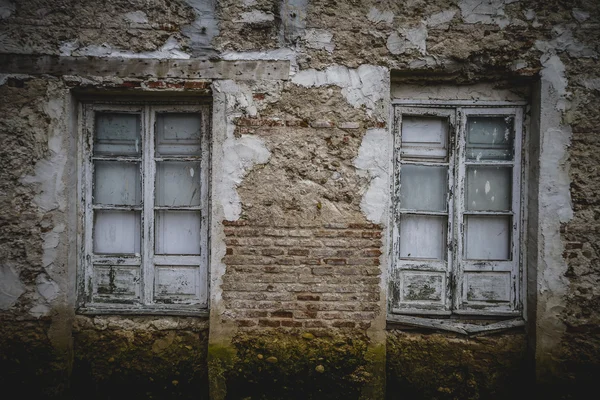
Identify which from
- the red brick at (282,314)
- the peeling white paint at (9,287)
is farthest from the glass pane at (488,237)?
the peeling white paint at (9,287)

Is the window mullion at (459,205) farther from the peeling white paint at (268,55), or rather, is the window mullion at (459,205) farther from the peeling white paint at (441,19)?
the peeling white paint at (268,55)

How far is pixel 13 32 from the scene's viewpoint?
2.92 metres

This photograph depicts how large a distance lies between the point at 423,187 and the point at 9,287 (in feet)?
10.6

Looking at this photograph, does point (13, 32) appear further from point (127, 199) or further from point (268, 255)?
point (268, 255)

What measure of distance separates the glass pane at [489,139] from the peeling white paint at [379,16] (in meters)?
0.99

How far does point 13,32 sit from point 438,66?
→ 10.1 feet

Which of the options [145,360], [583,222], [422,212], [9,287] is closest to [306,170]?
[422,212]

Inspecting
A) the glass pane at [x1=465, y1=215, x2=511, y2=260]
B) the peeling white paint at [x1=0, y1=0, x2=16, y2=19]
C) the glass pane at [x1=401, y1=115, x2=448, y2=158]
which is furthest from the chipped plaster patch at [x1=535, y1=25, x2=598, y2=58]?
the peeling white paint at [x1=0, y1=0, x2=16, y2=19]

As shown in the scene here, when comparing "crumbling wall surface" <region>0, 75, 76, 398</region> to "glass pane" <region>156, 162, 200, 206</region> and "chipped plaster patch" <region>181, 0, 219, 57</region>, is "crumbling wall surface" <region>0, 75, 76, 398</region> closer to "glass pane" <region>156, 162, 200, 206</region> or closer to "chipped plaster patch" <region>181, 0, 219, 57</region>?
"glass pane" <region>156, 162, 200, 206</region>

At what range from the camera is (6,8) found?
2.91 meters

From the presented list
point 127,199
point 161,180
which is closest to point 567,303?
point 161,180

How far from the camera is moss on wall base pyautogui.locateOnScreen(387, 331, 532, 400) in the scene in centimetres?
307

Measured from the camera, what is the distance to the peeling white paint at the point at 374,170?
115 inches

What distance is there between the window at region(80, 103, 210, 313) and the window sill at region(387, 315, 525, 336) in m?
1.54
